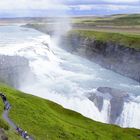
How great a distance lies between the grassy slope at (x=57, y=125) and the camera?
39.7 m

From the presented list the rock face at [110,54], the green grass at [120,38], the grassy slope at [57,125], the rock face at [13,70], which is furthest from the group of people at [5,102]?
the green grass at [120,38]

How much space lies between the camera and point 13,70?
9088 centimetres

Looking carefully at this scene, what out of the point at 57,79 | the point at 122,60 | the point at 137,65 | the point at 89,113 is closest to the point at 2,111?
the point at 89,113

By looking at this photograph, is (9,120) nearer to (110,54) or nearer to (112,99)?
(112,99)

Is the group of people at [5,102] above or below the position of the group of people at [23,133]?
above

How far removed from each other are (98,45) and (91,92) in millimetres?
61397

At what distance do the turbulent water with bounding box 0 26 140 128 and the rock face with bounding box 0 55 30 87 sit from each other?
1861 mm

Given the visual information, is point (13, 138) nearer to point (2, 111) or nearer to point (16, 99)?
point (2, 111)

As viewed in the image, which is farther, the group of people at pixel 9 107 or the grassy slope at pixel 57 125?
the grassy slope at pixel 57 125

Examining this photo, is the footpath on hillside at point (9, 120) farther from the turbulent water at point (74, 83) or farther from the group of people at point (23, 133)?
the turbulent water at point (74, 83)

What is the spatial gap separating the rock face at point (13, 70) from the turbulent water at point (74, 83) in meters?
1.86

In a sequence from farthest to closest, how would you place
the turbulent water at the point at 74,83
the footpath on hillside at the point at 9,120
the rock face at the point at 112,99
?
the rock face at the point at 112,99 < the turbulent water at the point at 74,83 < the footpath on hillside at the point at 9,120

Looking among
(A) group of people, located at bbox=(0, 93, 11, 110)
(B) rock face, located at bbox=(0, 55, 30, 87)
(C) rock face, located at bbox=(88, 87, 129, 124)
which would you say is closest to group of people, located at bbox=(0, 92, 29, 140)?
(A) group of people, located at bbox=(0, 93, 11, 110)

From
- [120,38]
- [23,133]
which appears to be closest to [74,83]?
[120,38]
